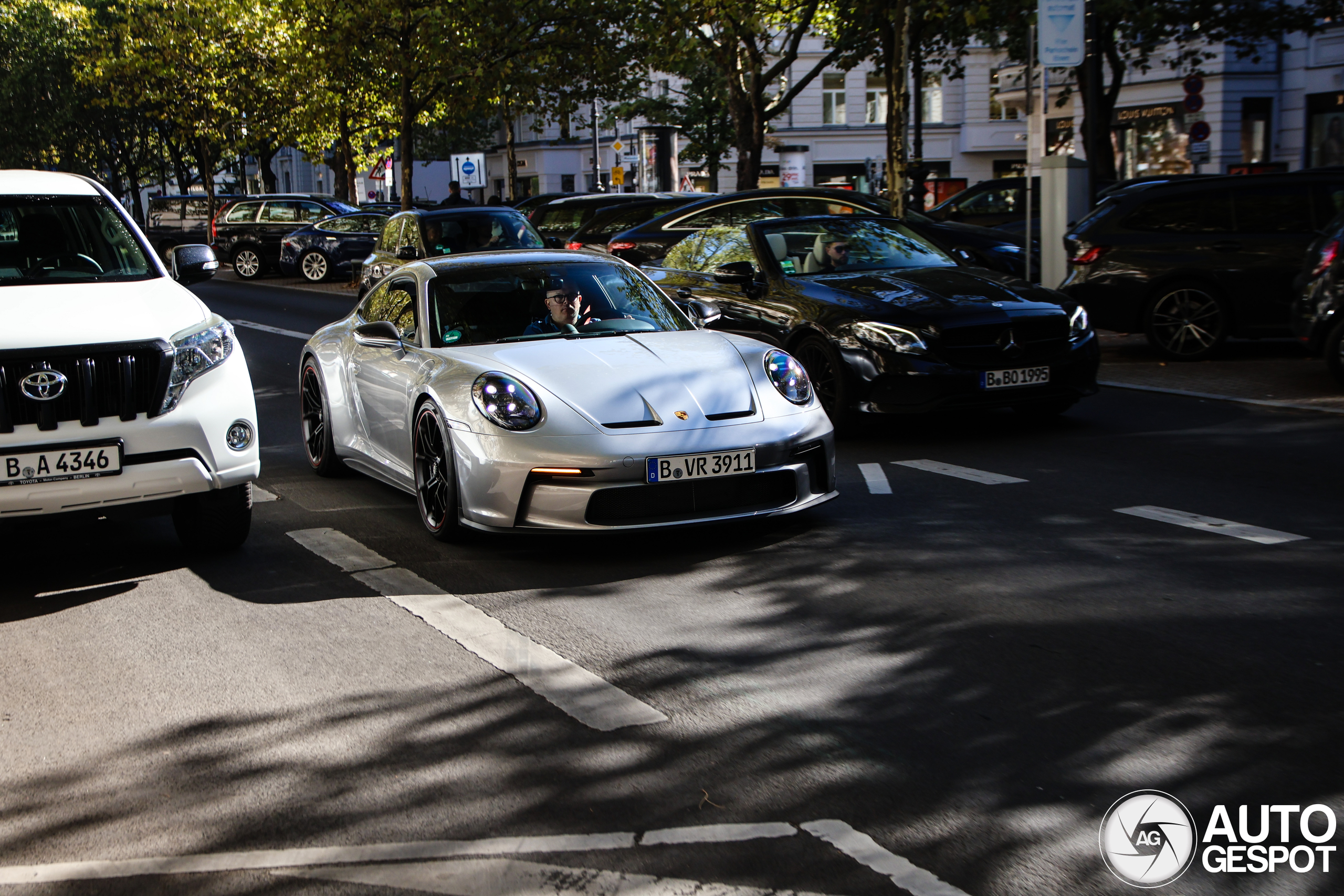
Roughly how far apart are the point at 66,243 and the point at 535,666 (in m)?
3.93

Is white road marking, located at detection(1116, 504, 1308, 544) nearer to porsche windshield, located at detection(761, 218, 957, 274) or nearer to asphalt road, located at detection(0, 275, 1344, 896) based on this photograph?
asphalt road, located at detection(0, 275, 1344, 896)

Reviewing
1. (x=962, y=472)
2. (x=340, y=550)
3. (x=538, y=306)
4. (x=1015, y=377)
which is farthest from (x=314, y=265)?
(x=340, y=550)

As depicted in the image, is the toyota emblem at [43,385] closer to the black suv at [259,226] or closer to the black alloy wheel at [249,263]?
the black suv at [259,226]

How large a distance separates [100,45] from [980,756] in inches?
1761

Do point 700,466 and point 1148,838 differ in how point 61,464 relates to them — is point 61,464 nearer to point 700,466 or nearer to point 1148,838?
point 700,466

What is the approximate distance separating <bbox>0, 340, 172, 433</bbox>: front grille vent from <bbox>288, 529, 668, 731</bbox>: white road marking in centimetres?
115

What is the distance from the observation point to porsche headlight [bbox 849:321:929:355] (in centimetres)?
905

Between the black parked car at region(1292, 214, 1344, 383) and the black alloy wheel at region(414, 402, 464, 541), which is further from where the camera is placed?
the black parked car at region(1292, 214, 1344, 383)

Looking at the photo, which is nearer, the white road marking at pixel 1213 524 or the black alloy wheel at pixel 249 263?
the white road marking at pixel 1213 524

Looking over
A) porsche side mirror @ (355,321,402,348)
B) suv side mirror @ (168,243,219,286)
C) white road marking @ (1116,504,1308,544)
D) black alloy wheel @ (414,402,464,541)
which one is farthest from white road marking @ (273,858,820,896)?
suv side mirror @ (168,243,219,286)

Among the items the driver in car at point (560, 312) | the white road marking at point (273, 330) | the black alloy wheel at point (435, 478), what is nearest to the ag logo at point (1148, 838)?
the black alloy wheel at point (435, 478)

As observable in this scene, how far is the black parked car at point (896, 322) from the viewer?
29.7ft

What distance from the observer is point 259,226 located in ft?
108

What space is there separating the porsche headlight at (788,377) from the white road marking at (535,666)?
1895 mm
